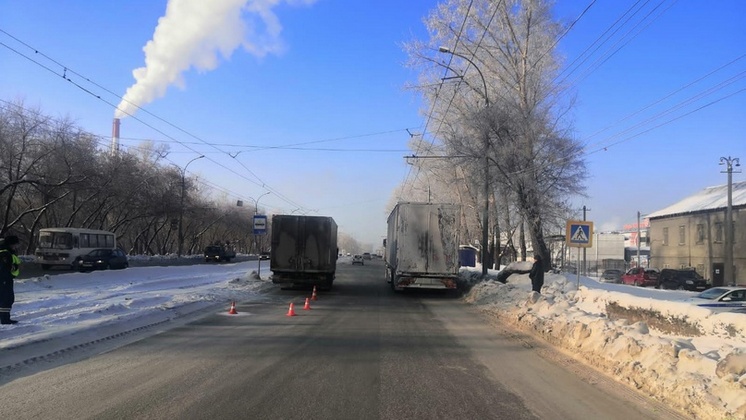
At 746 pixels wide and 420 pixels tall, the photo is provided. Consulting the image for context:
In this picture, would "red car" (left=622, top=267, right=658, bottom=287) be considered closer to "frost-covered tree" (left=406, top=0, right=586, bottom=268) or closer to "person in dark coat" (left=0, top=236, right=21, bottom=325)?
"frost-covered tree" (left=406, top=0, right=586, bottom=268)

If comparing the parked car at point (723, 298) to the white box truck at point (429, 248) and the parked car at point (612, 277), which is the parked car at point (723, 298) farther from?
the parked car at point (612, 277)

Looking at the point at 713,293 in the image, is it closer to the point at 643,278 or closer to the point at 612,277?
the point at 643,278

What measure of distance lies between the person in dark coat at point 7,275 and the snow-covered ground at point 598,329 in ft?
1.11

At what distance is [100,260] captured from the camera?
109ft

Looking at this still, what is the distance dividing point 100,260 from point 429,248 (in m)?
23.2

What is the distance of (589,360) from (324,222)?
14.6 metres

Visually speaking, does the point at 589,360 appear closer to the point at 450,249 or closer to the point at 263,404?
the point at 263,404

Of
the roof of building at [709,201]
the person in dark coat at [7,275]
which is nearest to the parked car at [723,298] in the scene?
the person in dark coat at [7,275]

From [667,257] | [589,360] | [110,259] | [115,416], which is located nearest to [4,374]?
[115,416]

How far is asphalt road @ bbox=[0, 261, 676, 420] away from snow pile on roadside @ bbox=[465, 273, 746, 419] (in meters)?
0.37

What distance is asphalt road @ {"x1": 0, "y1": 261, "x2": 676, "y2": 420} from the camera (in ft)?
18.4

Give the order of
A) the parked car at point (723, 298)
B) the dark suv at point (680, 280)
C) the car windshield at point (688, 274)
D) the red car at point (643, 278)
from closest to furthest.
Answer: the parked car at point (723, 298) < the dark suv at point (680, 280) < the car windshield at point (688, 274) < the red car at point (643, 278)

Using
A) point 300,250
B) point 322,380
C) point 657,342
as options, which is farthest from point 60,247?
point 657,342

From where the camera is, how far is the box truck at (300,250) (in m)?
21.4
